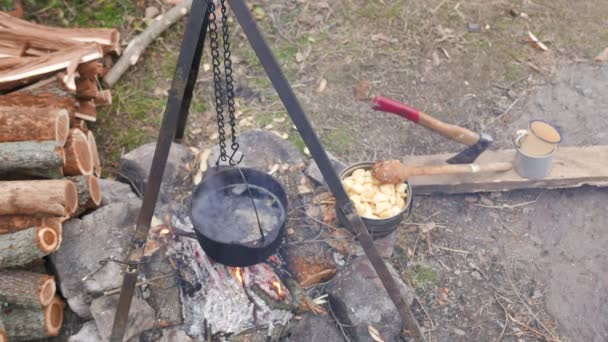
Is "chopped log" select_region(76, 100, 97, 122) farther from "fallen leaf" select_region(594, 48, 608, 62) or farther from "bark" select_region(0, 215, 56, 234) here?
"fallen leaf" select_region(594, 48, 608, 62)

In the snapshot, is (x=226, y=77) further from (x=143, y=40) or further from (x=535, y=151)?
(x=143, y=40)

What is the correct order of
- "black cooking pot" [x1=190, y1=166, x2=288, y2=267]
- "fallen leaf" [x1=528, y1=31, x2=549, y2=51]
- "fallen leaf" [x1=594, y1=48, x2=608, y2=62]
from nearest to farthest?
"black cooking pot" [x1=190, y1=166, x2=288, y2=267]
"fallen leaf" [x1=594, y1=48, x2=608, y2=62]
"fallen leaf" [x1=528, y1=31, x2=549, y2=51]

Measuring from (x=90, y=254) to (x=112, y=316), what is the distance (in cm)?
47

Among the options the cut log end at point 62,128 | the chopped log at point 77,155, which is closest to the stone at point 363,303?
the chopped log at point 77,155

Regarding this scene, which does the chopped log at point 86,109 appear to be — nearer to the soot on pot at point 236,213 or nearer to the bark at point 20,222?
the bark at point 20,222

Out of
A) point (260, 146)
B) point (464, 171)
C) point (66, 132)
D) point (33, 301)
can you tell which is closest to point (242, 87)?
point (260, 146)

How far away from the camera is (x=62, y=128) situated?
3.70 m

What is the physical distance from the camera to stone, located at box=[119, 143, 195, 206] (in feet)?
13.4

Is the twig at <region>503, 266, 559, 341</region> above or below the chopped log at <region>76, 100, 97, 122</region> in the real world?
below

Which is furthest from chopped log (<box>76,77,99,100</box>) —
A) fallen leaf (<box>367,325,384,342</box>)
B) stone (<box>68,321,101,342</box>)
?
fallen leaf (<box>367,325,384,342</box>)

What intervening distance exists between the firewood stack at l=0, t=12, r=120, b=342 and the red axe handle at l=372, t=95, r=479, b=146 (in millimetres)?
2322

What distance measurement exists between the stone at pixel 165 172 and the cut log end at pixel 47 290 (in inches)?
40.2

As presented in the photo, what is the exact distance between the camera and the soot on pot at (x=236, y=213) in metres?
3.36

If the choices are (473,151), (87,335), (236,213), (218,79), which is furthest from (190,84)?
(473,151)
